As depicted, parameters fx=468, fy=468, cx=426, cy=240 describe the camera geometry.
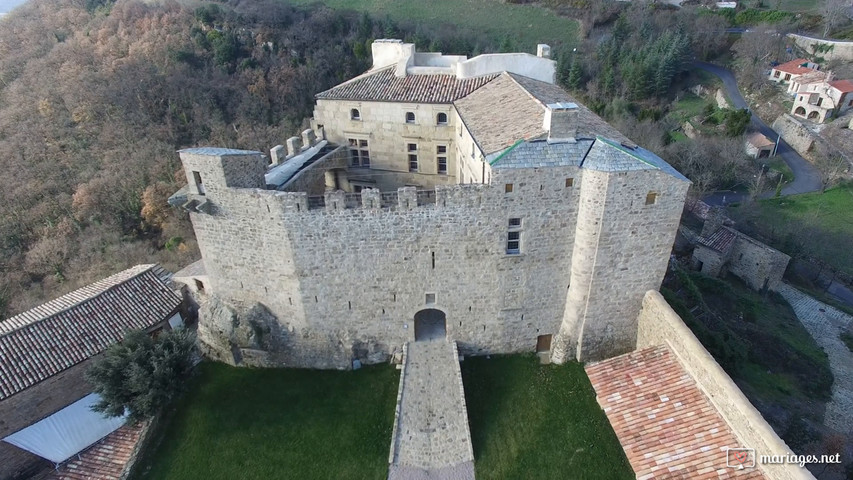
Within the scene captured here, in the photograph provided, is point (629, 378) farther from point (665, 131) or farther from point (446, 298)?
point (665, 131)

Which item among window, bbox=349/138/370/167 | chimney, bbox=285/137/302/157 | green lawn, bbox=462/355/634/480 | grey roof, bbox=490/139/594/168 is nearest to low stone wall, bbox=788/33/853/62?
grey roof, bbox=490/139/594/168

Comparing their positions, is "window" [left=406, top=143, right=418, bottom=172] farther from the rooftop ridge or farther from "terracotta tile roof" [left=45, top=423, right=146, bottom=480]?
"terracotta tile roof" [left=45, top=423, right=146, bottom=480]

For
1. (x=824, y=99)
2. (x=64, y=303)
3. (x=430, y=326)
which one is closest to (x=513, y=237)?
(x=430, y=326)

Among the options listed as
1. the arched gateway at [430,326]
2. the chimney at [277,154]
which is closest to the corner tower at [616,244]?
the arched gateway at [430,326]

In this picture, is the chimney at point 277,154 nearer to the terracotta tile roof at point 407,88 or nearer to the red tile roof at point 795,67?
the terracotta tile roof at point 407,88

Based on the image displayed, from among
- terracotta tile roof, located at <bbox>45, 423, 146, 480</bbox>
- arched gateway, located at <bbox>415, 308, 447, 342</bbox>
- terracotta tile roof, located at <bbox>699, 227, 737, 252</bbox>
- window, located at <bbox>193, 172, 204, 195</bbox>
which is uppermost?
window, located at <bbox>193, 172, 204, 195</bbox>

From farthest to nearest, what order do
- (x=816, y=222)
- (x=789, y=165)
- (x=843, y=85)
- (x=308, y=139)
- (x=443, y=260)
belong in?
1. (x=843, y=85)
2. (x=789, y=165)
3. (x=816, y=222)
4. (x=308, y=139)
5. (x=443, y=260)

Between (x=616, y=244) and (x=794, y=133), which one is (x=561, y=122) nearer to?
(x=616, y=244)
